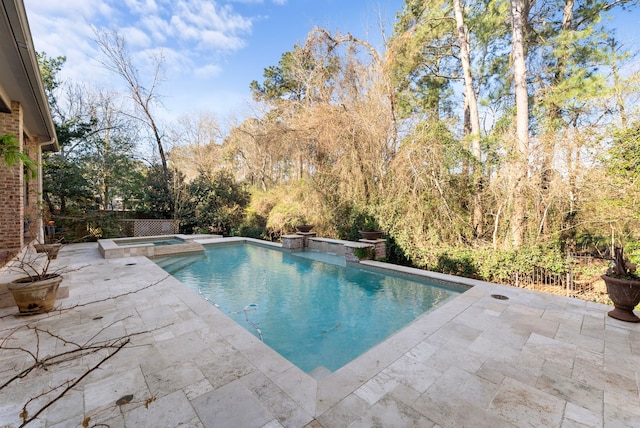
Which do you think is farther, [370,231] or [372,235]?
[370,231]

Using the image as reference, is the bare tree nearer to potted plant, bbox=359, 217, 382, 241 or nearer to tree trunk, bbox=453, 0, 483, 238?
potted plant, bbox=359, 217, 382, 241

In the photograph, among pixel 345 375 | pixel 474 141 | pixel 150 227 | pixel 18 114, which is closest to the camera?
pixel 345 375

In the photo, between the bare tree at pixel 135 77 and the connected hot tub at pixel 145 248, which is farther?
the bare tree at pixel 135 77

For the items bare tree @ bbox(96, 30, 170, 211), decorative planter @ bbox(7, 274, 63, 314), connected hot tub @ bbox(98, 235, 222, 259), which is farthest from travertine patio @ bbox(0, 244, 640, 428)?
bare tree @ bbox(96, 30, 170, 211)

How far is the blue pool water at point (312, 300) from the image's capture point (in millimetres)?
3639

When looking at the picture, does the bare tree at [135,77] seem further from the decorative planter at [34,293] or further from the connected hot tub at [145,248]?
the decorative planter at [34,293]

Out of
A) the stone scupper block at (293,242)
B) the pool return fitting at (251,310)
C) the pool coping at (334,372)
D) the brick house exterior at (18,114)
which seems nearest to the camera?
the pool coping at (334,372)

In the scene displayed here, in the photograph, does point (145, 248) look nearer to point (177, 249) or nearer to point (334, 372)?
point (177, 249)

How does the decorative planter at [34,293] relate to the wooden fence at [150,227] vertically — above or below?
below

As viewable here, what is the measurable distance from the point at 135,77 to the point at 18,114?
10208 mm

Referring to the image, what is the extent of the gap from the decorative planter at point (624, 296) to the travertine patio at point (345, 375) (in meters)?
0.16

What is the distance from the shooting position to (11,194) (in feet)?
18.0

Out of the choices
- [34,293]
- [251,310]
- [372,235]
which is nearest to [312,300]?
[251,310]

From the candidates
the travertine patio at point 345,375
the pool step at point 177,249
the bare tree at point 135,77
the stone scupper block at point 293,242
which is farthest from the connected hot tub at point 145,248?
the travertine patio at point 345,375
